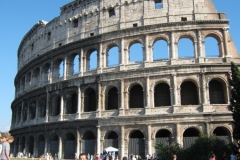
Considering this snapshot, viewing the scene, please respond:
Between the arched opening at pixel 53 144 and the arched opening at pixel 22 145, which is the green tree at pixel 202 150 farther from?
the arched opening at pixel 22 145

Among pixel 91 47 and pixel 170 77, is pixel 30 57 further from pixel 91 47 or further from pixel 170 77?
pixel 170 77

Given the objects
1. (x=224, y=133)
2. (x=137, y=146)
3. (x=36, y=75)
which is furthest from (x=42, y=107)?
(x=224, y=133)

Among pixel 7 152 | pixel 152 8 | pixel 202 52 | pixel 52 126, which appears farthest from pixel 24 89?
pixel 7 152

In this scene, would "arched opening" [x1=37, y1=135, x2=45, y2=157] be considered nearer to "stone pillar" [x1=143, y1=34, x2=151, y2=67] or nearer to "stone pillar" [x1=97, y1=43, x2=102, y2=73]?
"stone pillar" [x1=97, y1=43, x2=102, y2=73]

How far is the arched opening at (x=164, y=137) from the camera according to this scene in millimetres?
22797

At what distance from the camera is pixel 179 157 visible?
18.1m

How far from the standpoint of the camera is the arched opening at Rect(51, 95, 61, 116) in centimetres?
2927

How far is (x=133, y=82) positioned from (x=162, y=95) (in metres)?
2.63

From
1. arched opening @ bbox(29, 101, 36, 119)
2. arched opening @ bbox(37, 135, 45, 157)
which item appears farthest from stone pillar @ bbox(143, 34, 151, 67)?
arched opening @ bbox(29, 101, 36, 119)

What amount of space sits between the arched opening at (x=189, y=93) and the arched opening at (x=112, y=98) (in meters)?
5.77

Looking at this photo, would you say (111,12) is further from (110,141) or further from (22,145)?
(22,145)

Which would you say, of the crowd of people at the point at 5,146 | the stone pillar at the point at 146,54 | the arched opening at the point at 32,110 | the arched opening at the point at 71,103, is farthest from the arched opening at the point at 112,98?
the crowd of people at the point at 5,146

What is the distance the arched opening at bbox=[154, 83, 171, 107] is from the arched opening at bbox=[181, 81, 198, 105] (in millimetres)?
1182

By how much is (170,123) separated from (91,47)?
1041 cm
